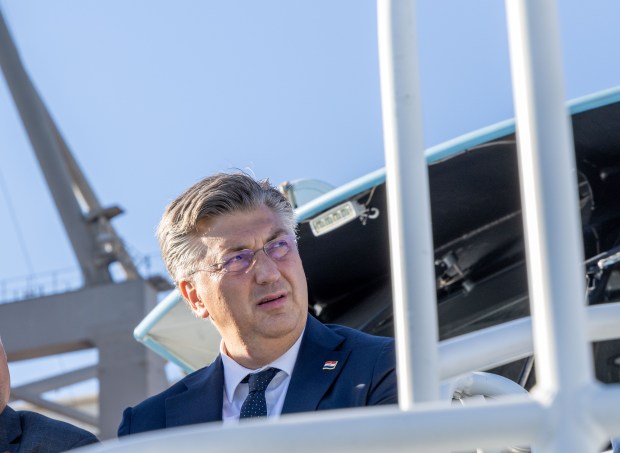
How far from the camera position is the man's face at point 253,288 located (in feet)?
8.17

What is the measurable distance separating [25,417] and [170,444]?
2.03 metres

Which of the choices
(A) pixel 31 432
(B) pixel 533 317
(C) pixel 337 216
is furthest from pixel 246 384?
(B) pixel 533 317

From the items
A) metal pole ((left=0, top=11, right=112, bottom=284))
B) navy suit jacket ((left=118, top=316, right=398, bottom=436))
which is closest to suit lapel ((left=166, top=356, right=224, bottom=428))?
navy suit jacket ((left=118, top=316, right=398, bottom=436))

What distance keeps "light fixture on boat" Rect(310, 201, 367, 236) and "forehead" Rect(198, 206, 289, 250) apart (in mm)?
1423

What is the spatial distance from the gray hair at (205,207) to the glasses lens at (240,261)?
0.28 ft

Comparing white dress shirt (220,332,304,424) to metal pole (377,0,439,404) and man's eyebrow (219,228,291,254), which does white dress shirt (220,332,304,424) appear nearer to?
man's eyebrow (219,228,291,254)

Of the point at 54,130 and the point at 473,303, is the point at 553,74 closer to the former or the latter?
the point at 473,303

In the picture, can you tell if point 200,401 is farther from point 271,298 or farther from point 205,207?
point 205,207

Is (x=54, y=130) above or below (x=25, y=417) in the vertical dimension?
above

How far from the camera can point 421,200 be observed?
36.1 inches

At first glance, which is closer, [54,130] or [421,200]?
[421,200]

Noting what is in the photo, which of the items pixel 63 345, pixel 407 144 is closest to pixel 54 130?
pixel 63 345

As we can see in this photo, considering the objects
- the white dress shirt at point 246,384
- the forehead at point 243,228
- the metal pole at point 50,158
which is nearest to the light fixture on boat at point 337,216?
the forehead at point 243,228

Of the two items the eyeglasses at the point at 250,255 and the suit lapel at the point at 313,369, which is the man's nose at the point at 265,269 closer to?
the eyeglasses at the point at 250,255
